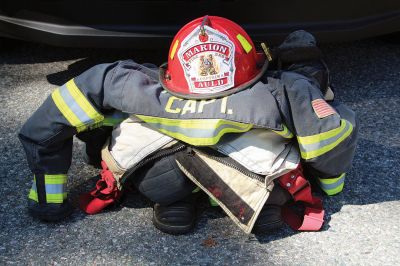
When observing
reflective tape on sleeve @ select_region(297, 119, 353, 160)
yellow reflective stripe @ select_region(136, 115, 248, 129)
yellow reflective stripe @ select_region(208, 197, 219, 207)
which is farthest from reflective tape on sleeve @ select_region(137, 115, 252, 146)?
yellow reflective stripe @ select_region(208, 197, 219, 207)

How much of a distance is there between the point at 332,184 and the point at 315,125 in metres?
0.34

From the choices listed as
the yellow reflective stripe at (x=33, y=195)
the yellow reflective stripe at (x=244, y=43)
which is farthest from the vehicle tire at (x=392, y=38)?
the yellow reflective stripe at (x=33, y=195)

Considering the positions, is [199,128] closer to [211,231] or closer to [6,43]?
[211,231]

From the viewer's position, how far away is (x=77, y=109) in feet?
7.48

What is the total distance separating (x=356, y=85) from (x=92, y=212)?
1.61m

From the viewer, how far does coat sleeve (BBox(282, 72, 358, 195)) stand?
7.26 feet

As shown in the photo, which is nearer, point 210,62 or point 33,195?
point 210,62

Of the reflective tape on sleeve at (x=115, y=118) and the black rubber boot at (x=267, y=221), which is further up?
the reflective tape on sleeve at (x=115, y=118)

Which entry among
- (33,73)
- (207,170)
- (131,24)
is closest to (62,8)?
(131,24)

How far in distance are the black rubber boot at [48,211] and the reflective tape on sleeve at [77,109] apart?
0.29m

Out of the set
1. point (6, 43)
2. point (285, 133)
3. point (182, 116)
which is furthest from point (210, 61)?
point (6, 43)

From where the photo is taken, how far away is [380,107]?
10.3 ft

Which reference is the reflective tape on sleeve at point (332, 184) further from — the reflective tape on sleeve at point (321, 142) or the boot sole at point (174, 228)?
the boot sole at point (174, 228)

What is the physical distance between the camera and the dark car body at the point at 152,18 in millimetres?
2828
